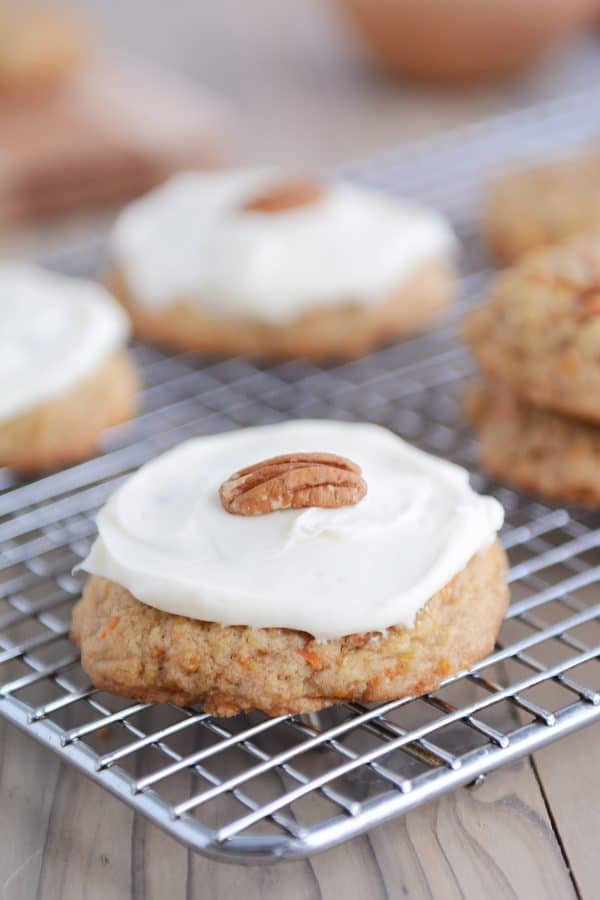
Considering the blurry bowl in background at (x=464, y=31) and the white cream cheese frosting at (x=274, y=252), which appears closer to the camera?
the white cream cheese frosting at (x=274, y=252)

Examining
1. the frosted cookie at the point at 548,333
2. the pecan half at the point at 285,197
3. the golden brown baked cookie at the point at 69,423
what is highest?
the frosted cookie at the point at 548,333

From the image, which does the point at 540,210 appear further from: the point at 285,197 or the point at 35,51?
the point at 35,51

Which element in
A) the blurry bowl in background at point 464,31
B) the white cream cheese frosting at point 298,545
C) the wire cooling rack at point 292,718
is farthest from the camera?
the blurry bowl in background at point 464,31

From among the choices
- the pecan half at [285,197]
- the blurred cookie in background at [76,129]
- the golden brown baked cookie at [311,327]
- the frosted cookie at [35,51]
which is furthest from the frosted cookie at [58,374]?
the frosted cookie at [35,51]

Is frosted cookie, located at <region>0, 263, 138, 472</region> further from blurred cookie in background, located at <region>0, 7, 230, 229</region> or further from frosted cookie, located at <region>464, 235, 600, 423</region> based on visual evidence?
blurred cookie in background, located at <region>0, 7, 230, 229</region>

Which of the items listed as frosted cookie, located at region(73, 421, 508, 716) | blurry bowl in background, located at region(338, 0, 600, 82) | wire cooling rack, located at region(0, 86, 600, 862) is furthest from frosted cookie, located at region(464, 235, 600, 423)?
blurry bowl in background, located at region(338, 0, 600, 82)

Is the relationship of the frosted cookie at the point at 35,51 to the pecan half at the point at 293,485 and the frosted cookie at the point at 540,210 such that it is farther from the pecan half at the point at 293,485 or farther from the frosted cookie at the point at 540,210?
the pecan half at the point at 293,485

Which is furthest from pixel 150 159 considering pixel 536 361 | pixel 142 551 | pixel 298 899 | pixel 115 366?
Result: pixel 298 899
